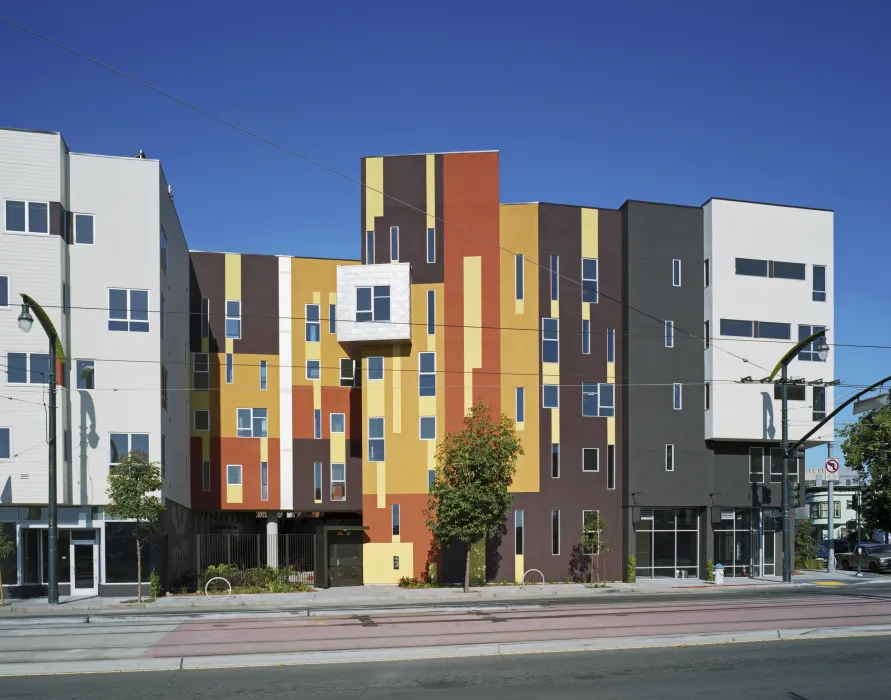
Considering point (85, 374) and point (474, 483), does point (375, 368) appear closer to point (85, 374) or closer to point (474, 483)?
point (474, 483)

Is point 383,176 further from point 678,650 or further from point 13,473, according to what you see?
point 678,650

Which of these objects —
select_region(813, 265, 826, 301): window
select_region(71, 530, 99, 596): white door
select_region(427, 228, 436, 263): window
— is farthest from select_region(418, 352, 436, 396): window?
select_region(813, 265, 826, 301): window

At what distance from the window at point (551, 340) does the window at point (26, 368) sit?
22.6 meters

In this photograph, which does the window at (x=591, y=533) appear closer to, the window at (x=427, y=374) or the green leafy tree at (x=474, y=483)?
the green leafy tree at (x=474, y=483)

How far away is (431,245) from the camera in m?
43.2

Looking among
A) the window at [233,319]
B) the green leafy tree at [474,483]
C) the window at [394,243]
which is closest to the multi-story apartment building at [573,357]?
the window at [394,243]

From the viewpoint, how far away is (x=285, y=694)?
48.5ft

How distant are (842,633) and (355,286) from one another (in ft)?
88.3

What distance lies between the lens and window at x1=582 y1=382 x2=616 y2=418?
43.7 metres

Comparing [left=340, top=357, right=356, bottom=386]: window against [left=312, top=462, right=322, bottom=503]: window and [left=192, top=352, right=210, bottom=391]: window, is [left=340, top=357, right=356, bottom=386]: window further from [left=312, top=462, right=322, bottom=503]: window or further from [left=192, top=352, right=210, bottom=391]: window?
[left=192, top=352, right=210, bottom=391]: window

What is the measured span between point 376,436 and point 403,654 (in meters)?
24.4

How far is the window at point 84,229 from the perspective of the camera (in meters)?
36.1

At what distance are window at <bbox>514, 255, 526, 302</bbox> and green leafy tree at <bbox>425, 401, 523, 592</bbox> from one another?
6.95 metres

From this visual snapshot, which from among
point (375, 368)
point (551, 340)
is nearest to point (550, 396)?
point (551, 340)
